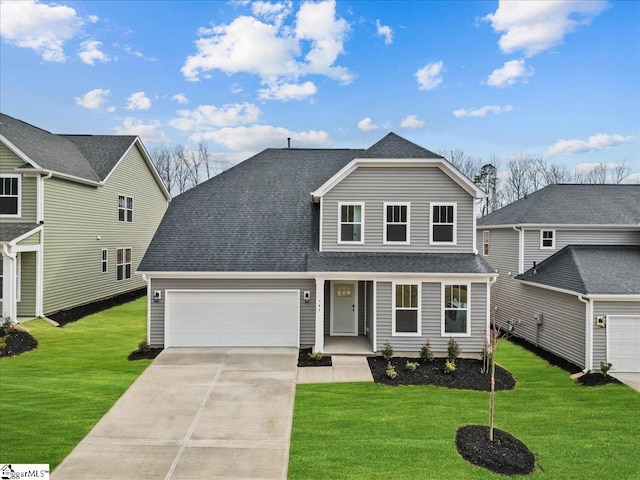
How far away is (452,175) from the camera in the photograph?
12.8 m

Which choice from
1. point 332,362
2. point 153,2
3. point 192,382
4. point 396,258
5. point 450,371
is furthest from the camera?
point 153,2

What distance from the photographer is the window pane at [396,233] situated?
13.0m

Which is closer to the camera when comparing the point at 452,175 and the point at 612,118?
the point at 452,175

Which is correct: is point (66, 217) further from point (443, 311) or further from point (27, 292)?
point (443, 311)

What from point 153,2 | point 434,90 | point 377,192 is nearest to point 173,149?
point 153,2

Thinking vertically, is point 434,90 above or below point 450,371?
above

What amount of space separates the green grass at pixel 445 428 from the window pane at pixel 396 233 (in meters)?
5.13

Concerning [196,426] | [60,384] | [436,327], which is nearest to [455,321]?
[436,327]

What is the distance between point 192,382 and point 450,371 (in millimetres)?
7008

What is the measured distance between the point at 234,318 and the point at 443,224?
7.91 metres

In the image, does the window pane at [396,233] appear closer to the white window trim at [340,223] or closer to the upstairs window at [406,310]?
the white window trim at [340,223]

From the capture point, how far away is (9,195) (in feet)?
50.8

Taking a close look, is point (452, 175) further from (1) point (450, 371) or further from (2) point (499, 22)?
(2) point (499, 22)
